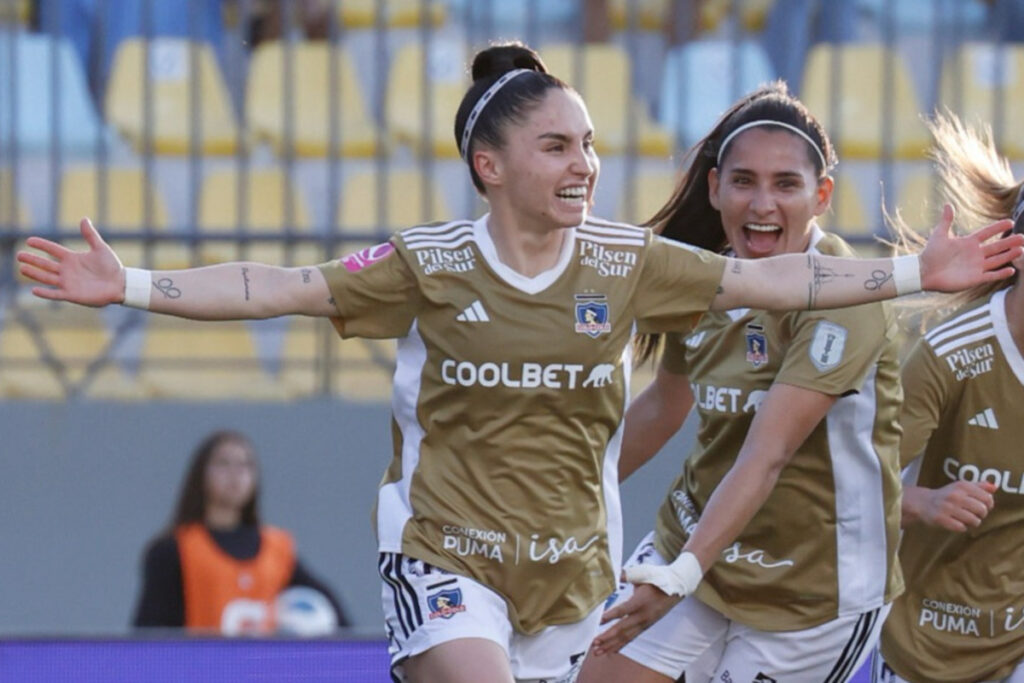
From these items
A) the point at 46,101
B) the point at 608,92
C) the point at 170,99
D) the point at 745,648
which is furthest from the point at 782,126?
the point at 46,101

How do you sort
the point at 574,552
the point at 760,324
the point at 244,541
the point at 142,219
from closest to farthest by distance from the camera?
the point at 574,552 < the point at 760,324 < the point at 244,541 < the point at 142,219

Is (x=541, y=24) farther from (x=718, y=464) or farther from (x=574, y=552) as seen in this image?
(x=574, y=552)

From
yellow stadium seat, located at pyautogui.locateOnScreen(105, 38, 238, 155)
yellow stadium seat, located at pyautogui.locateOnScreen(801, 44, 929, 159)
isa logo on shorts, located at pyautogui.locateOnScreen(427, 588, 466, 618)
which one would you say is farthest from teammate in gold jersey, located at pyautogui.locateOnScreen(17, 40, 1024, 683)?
yellow stadium seat, located at pyautogui.locateOnScreen(801, 44, 929, 159)

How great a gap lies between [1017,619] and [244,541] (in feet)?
12.4

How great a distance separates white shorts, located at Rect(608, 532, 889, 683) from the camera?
4.52m

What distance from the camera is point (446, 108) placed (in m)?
8.46

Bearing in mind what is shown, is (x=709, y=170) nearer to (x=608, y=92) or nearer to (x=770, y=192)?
(x=770, y=192)

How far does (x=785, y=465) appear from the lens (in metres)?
4.45

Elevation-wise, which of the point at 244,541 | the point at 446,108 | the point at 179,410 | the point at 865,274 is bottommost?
the point at 244,541

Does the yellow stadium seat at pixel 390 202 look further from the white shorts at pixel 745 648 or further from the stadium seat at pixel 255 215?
the white shorts at pixel 745 648

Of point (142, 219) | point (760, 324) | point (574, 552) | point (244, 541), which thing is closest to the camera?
point (574, 552)

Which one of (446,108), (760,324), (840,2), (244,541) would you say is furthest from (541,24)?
(760,324)

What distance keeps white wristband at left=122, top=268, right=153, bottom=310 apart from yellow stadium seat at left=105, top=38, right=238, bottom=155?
4509mm

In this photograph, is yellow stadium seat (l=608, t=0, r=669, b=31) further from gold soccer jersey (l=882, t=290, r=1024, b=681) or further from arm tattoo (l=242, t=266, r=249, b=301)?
arm tattoo (l=242, t=266, r=249, b=301)
